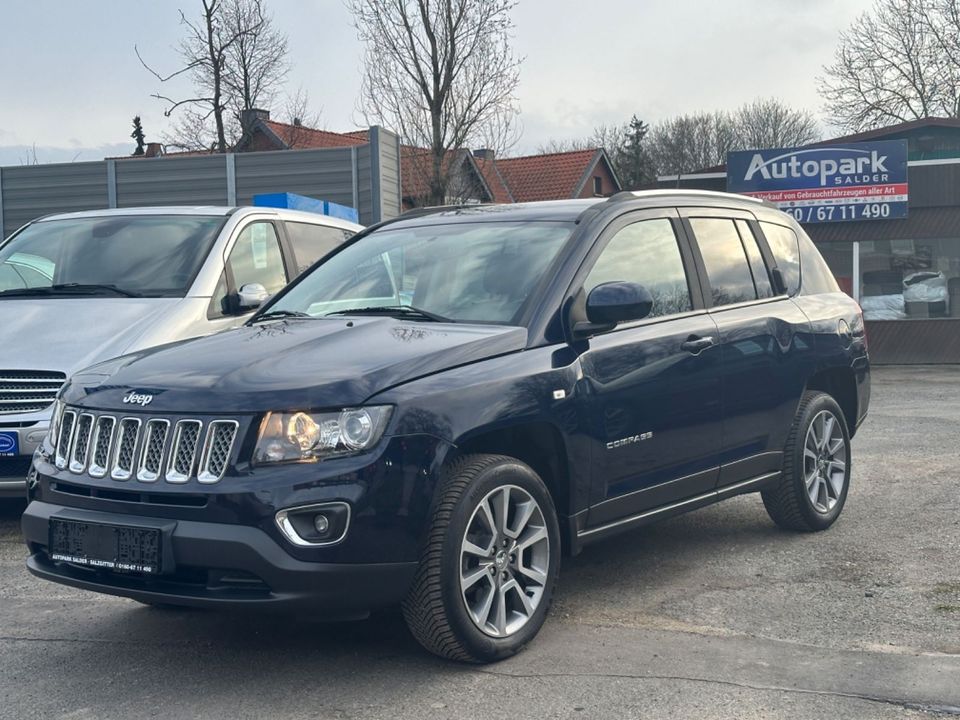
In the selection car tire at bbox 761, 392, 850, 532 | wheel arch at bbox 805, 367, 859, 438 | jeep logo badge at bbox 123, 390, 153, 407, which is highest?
jeep logo badge at bbox 123, 390, 153, 407

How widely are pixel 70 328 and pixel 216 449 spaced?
11.2 feet

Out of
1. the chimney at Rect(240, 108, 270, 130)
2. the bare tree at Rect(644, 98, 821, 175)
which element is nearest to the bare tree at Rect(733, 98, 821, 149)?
the bare tree at Rect(644, 98, 821, 175)

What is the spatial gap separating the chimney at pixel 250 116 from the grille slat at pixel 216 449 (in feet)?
85.6

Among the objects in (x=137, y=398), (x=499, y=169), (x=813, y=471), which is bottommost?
(x=813, y=471)

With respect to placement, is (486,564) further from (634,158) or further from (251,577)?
(634,158)

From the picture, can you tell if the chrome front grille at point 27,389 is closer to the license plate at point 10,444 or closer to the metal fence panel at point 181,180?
the license plate at point 10,444

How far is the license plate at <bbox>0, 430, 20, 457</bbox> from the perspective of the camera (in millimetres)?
6488

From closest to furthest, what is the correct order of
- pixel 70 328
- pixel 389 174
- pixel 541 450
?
pixel 541 450
pixel 70 328
pixel 389 174

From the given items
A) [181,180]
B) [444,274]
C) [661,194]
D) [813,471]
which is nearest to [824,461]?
[813,471]

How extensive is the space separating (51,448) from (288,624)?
1.22m

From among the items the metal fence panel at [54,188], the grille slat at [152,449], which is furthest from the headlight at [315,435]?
the metal fence panel at [54,188]

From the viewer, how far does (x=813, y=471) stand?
257 inches

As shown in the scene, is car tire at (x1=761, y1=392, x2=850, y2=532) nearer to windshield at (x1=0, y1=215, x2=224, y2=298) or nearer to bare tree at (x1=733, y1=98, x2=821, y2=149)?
windshield at (x1=0, y1=215, x2=224, y2=298)

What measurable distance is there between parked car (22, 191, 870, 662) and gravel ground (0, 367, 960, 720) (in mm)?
324
